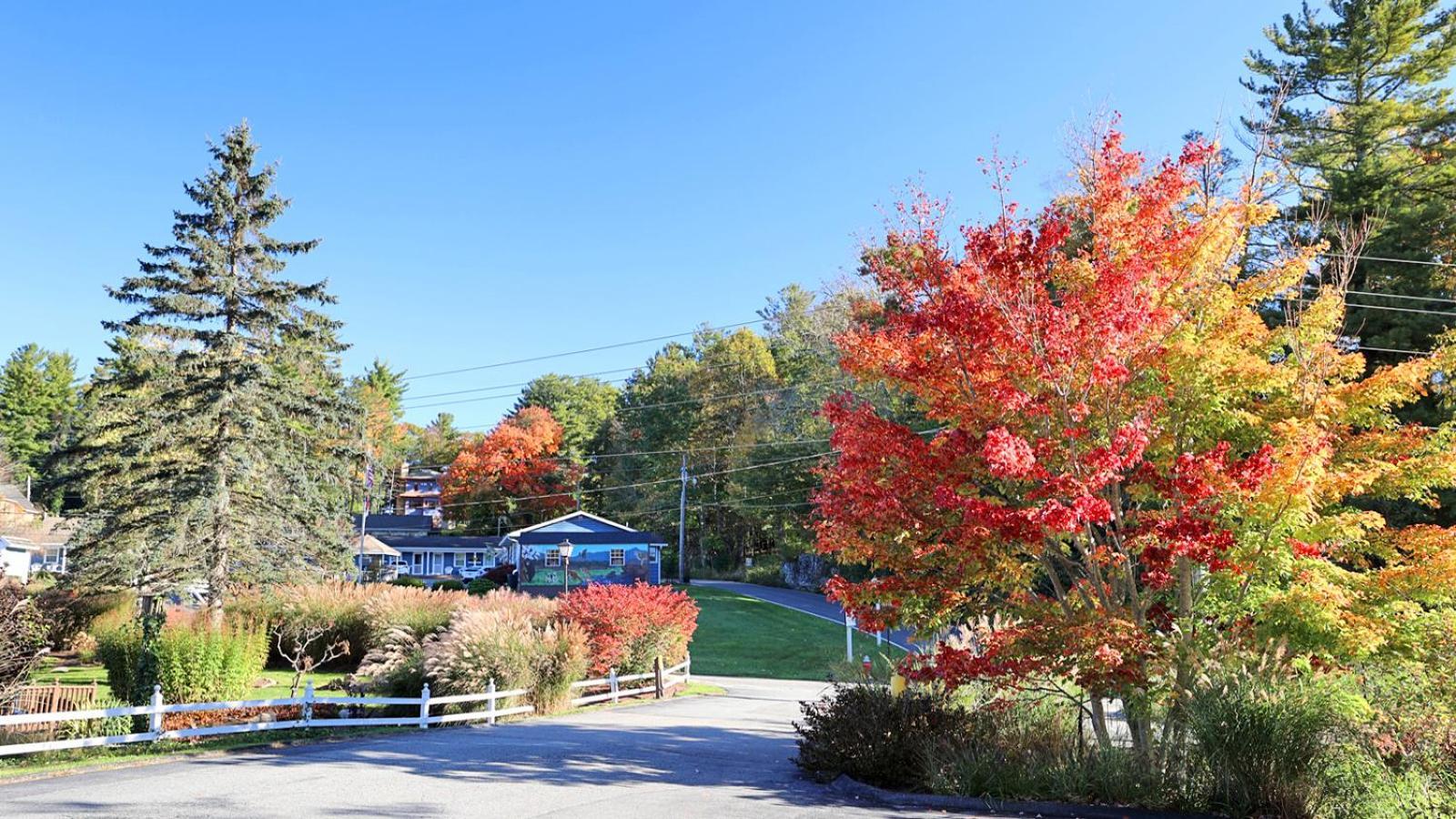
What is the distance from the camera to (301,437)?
3241 cm

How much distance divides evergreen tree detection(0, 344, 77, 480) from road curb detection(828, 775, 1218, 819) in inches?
3396

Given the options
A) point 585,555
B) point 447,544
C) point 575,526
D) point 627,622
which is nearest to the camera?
point 627,622

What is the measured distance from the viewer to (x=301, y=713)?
14445 mm

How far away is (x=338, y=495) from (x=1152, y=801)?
39.9m

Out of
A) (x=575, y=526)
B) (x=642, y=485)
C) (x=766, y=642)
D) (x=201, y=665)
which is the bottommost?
(x=766, y=642)

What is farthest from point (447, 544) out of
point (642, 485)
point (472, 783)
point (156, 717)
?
point (472, 783)

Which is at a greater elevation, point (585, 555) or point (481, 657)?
point (585, 555)

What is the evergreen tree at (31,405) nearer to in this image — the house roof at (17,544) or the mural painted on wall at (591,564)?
the house roof at (17,544)

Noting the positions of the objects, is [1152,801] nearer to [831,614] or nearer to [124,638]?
[124,638]

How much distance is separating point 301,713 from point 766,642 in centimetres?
2297

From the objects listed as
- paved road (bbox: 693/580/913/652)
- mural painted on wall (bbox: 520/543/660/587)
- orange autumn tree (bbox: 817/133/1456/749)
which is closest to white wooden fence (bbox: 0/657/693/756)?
orange autumn tree (bbox: 817/133/1456/749)

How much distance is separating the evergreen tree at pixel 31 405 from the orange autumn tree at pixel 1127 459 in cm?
8596

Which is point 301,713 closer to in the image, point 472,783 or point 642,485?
point 472,783

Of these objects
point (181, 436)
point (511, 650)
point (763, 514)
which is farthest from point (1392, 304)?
point (763, 514)
